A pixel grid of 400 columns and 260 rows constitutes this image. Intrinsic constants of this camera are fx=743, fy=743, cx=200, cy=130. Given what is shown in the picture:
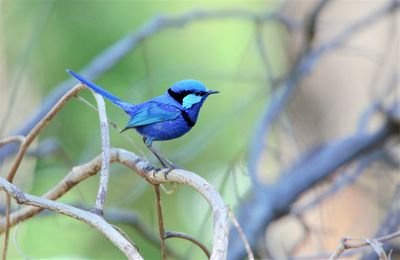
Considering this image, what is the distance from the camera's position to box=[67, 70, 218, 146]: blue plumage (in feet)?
7.64

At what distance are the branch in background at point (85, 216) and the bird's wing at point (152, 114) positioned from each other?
884 millimetres

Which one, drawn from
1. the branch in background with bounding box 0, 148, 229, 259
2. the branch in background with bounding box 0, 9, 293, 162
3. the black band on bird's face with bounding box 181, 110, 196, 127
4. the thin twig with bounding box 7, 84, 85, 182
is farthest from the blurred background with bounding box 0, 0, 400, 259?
the thin twig with bounding box 7, 84, 85, 182

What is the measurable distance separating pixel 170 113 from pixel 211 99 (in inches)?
124

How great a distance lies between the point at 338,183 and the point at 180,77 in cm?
112

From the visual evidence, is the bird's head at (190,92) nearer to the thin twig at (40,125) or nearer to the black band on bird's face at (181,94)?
the black band on bird's face at (181,94)

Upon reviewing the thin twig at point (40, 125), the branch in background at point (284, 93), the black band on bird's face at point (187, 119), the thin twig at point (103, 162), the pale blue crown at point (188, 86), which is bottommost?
the thin twig at point (103, 162)

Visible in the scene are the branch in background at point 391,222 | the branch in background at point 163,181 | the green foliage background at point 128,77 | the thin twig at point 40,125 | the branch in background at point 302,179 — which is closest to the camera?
the branch in background at point 163,181

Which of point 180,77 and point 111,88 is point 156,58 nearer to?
point 111,88

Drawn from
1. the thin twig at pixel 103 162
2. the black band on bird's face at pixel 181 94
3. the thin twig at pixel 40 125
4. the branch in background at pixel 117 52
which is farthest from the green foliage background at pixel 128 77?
the thin twig at pixel 103 162

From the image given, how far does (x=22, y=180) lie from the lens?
3127mm

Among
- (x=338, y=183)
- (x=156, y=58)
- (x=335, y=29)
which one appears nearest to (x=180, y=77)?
(x=338, y=183)

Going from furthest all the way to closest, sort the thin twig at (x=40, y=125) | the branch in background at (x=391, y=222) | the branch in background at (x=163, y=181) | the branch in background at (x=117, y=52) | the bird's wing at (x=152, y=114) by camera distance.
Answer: the branch in background at (x=117, y=52) → the branch in background at (x=391, y=222) → the bird's wing at (x=152, y=114) → the thin twig at (x=40, y=125) → the branch in background at (x=163, y=181)

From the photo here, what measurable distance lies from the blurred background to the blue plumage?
0.42m

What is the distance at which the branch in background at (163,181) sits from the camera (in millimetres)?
1196
